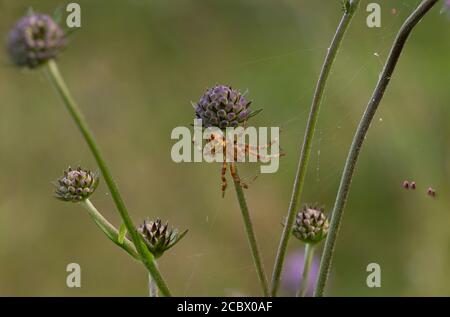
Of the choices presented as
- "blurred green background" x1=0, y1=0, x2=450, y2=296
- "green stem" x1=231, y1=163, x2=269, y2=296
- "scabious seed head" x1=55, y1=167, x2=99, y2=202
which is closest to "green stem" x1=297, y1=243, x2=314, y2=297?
"green stem" x1=231, y1=163, x2=269, y2=296

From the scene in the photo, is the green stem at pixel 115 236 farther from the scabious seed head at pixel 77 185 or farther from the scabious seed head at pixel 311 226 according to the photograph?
the scabious seed head at pixel 311 226

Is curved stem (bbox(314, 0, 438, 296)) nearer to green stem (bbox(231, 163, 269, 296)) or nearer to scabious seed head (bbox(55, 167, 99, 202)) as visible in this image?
green stem (bbox(231, 163, 269, 296))

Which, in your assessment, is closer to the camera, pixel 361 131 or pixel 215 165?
pixel 361 131

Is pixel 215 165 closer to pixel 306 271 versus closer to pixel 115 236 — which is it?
pixel 306 271

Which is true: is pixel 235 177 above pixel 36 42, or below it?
below

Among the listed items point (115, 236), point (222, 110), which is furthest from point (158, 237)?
point (222, 110)

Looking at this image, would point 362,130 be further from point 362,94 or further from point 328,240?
point 362,94

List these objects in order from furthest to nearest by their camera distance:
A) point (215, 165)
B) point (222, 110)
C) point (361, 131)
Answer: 1. point (215, 165)
2. point (222, 110)
3. point (361, 131)
